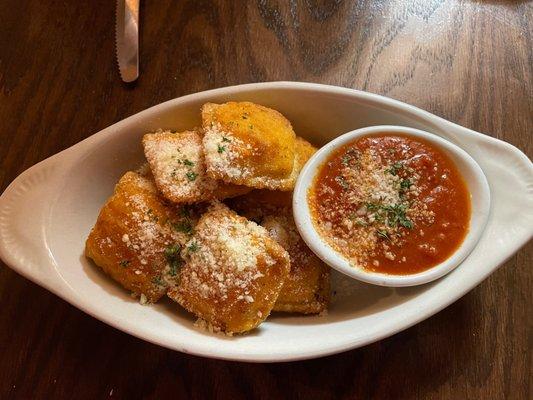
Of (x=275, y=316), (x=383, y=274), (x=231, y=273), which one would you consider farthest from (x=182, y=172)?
(x=383, y=274)

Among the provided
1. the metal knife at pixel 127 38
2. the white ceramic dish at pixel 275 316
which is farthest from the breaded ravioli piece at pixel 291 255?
the metal knife at pixel 127 38

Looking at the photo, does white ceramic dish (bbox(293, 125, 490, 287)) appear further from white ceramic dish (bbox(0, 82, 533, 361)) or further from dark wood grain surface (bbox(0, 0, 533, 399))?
dark wood grain surface (bbox(0, 0, 533, 399))

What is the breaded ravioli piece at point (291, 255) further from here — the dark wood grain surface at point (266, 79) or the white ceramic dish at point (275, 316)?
the dark wood grain surface at point (266, 79)

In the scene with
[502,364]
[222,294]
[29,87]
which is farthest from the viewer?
[29,87]

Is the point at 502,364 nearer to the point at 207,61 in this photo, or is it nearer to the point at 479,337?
the point at 479,337

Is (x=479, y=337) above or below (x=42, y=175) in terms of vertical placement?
below

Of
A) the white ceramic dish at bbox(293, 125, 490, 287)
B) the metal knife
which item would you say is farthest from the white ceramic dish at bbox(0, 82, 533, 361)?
the metal knife

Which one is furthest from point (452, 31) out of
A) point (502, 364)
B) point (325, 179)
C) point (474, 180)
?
point (502, 364)
